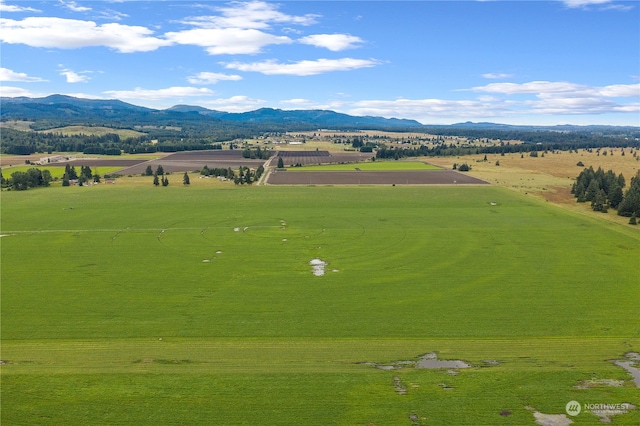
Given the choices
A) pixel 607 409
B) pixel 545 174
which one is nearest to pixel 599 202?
pixel 545 174

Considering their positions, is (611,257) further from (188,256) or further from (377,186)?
(377,186)

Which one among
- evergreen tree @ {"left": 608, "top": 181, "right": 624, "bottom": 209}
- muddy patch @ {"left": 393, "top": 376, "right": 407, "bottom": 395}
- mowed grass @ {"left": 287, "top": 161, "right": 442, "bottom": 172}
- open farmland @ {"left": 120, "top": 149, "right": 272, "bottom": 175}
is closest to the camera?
muddy patch @ {"left": 393, "top": 376, "right": 407, "bottom": 395}

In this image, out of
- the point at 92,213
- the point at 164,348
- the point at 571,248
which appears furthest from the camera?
the point at 92,213

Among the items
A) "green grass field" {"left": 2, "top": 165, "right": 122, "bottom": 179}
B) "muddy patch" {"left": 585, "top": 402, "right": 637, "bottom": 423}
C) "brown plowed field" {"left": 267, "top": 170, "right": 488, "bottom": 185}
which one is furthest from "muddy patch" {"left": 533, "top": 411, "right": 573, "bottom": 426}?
"green grass field" {"left": 2, "top": 165, "right": 122, "bottom": 179}

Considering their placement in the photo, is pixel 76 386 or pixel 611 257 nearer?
pixel 76 386

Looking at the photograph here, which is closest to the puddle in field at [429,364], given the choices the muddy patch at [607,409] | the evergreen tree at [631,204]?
the muddy patch at [607,409]

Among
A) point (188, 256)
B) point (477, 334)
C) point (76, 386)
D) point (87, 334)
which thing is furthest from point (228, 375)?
point (188, 256)

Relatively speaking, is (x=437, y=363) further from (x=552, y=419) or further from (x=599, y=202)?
(x=599, y=202)

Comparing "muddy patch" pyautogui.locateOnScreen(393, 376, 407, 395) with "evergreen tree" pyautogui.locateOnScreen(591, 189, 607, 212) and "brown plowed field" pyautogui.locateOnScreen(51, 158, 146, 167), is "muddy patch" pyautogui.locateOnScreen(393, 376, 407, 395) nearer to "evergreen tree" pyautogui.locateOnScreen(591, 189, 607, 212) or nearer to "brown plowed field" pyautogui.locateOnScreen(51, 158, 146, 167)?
Answer: "evergreen tree" pyautogui.locateOnScreen(591, 189, 607, 212)

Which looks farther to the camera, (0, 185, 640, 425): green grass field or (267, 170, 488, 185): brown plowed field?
(267, 170, 488, 185): brown plowed field
